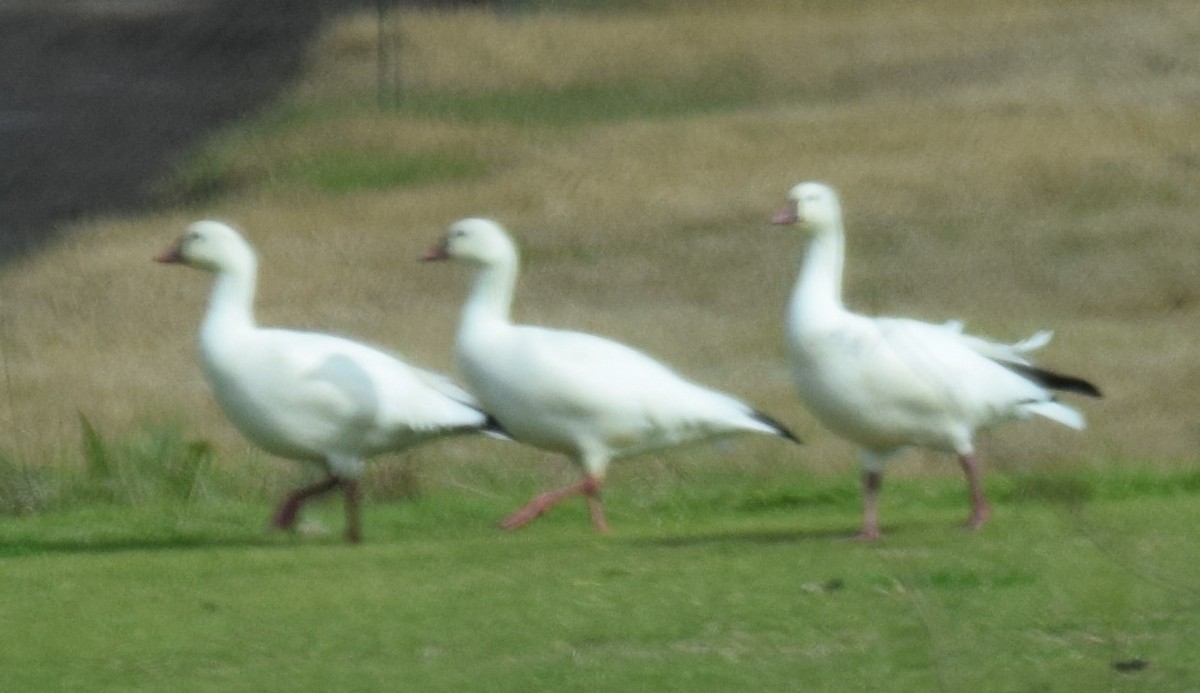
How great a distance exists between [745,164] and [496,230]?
12.5m

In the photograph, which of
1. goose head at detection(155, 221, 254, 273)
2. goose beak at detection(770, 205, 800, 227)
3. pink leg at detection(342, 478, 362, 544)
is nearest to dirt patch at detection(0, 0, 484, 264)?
goose head at detection(155, 221, 254, 273)

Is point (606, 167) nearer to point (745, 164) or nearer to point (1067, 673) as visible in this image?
point (745, 164)

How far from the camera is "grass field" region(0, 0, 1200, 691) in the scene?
710 cm

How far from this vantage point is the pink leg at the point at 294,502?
9.85m

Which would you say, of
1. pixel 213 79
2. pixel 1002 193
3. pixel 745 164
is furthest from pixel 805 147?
pixel 213 79

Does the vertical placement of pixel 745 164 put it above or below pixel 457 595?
above

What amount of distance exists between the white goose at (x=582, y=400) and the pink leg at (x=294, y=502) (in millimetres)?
640

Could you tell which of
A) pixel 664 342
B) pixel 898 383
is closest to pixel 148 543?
pixel 898 383

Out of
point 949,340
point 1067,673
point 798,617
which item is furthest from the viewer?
point 949,340

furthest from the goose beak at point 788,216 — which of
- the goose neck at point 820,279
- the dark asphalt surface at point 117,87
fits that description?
the dark asphalt surface at point 117,87

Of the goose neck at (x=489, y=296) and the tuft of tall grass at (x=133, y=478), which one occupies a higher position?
the goose neck at (x=489, y=296)

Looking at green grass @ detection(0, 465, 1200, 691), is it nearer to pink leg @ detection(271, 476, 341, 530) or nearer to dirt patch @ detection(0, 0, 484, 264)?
pink leg @ detection(271, 476, 341, 530)

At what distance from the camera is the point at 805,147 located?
23531 mm

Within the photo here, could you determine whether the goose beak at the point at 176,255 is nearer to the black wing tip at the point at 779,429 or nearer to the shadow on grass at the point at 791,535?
the black wing tip at the point at 779,429
